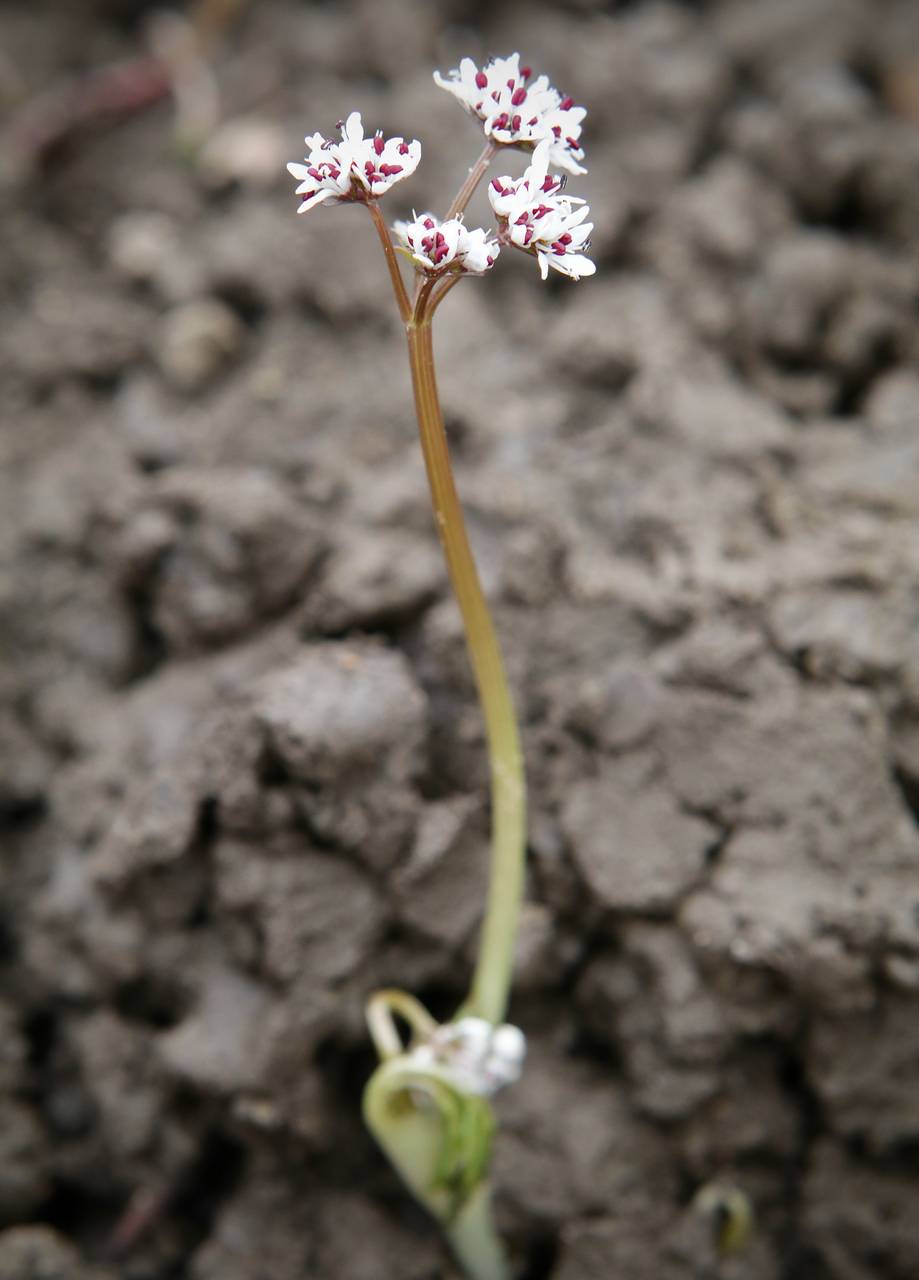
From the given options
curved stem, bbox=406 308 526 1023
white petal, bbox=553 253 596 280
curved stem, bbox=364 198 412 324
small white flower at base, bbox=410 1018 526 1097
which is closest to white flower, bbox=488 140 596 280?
white petal, bbox=553 253 596 280

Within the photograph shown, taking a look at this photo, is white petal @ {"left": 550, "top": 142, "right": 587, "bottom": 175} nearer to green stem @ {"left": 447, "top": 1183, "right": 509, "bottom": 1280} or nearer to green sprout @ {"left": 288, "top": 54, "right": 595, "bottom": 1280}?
green sprout @ {"left": 288, "top": 54, "right": 595, "bottom": 1280}

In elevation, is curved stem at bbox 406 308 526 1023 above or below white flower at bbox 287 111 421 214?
below

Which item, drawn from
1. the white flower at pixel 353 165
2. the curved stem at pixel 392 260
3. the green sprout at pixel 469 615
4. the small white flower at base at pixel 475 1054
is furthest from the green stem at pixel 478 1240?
the white flower at pixel 353 165

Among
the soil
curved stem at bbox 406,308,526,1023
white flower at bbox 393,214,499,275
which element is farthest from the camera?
the soil

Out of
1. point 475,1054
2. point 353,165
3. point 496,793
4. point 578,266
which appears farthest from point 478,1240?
point 353,165

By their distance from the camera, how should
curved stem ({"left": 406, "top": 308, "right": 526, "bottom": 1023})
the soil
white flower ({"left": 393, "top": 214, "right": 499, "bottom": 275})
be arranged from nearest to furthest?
1. white flower ({"left": 393, "top": 214, "right": 499, "bottom": 275})
2. curved stem ({"left": 406, "top": 308, "right": 526, "bottom": 1023})
3. the soil

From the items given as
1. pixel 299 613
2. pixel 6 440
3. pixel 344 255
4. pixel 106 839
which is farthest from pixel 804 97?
pixel 106 839

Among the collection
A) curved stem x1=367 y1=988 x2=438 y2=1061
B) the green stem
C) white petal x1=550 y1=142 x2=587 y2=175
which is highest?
white petal x1=550 y1=142 x2=587 y2=175

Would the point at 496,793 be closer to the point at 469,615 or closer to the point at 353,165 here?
the point at 469,615

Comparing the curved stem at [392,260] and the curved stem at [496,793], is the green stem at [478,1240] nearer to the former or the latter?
the curved stem at [496,793]

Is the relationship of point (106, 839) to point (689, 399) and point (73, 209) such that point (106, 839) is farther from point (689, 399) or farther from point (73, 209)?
point (73, 209)
